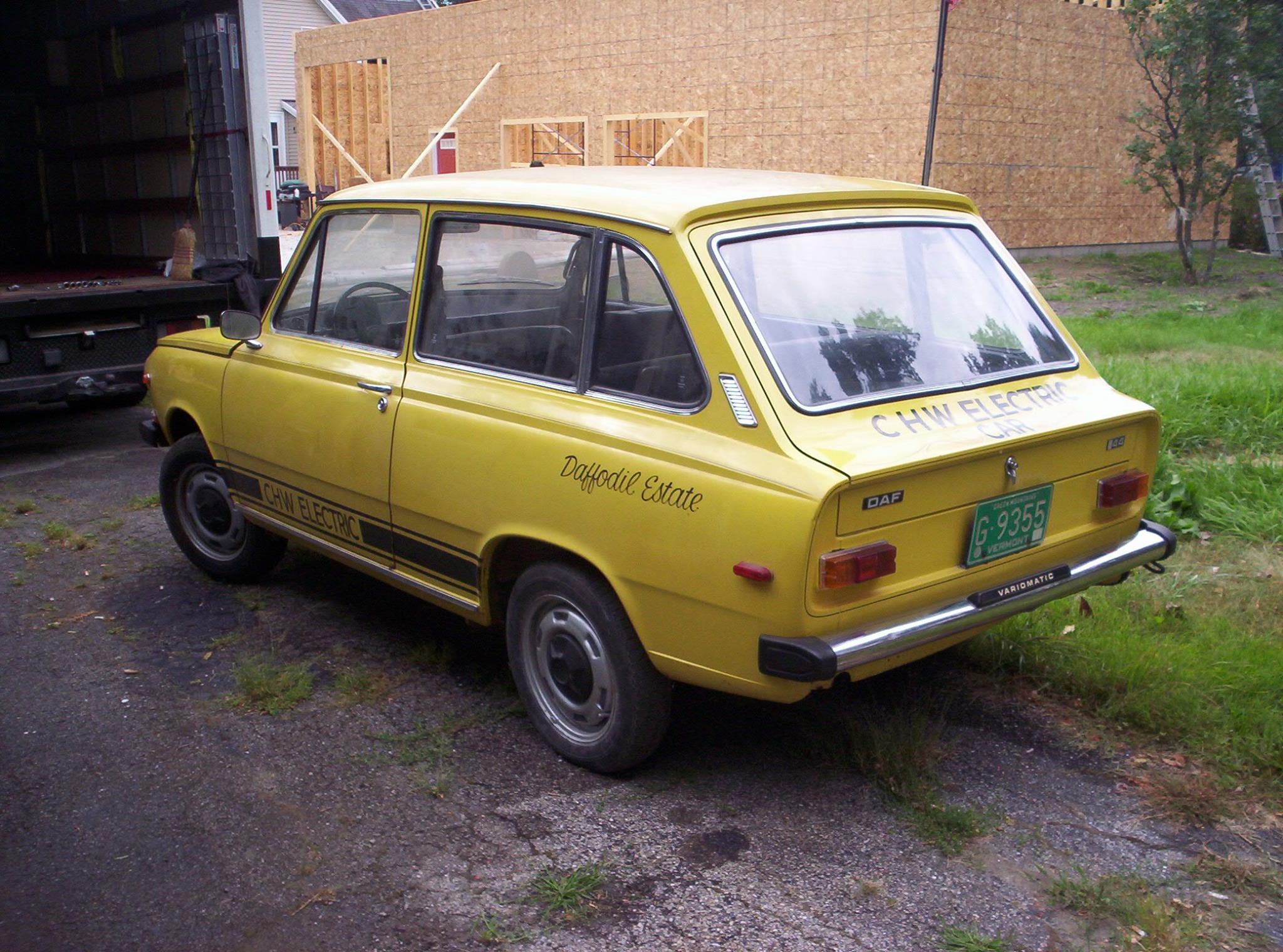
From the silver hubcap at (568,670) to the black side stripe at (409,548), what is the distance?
29cm

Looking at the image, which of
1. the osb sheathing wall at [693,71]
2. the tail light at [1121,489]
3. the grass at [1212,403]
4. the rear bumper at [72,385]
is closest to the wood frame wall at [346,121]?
the osb sheathing wall at [693,71]

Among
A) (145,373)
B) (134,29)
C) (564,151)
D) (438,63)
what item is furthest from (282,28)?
(145,373)

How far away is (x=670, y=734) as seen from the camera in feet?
13.2

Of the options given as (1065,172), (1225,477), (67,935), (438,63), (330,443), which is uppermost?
(438,63)

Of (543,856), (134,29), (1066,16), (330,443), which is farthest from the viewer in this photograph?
(1066,16)

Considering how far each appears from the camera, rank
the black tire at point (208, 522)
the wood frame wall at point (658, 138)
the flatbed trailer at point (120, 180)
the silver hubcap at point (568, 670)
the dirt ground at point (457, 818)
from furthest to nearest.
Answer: the wood frame wall at point (658, 138) → the flatbed trailer at point (120, 180) → the black tire at point (208, 522) → the silver hubcap at point (568, 670) → the dirt ground at point (457, 818)

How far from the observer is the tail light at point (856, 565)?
10.1 feet

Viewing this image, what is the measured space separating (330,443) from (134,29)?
628 centimetres

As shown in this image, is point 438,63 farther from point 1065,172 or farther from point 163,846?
point 163,846

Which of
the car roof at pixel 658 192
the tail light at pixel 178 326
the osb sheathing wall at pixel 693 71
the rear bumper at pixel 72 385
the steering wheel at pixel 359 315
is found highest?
the osb sheathing wall at pixel 693 71

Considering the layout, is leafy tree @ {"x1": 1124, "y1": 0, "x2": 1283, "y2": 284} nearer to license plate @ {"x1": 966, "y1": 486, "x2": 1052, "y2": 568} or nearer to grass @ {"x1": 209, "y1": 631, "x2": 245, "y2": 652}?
license plate @ {"x1": 966, "y1": 486, "x2": 1052, "y2": 568}

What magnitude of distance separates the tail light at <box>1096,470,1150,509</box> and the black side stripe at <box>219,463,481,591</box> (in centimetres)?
198

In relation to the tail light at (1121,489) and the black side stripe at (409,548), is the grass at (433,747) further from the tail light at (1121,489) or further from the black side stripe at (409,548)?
the tail light at (1121,489)

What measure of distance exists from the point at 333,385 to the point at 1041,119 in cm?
1626
